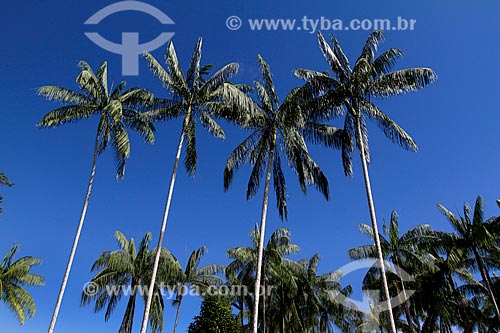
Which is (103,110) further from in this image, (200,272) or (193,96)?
(200,272)

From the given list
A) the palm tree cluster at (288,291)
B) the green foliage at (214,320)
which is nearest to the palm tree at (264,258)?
the palm tree cluster at (288,291)

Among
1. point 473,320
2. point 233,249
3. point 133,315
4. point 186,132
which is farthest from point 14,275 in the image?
point 473,320

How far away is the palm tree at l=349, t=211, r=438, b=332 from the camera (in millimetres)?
28328

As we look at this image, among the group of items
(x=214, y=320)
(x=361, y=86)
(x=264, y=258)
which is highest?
(x=361, y=86)

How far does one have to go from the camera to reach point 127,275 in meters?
25.7

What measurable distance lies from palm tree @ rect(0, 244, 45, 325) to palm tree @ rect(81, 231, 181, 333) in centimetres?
834

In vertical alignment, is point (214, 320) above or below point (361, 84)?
below

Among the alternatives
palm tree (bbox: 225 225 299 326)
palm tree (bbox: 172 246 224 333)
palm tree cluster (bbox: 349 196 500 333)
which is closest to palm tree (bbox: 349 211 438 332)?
palm tree cluster (bbox: 349 196 500 333)

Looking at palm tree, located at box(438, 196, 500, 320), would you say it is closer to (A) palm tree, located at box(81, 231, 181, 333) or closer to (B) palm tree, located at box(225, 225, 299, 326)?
(B) palm tree, located at box(225, 225, 299, 326)

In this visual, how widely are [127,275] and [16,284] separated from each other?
1165 cm

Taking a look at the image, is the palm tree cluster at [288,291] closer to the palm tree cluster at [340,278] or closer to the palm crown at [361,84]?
the palm tree cluster at [340,278]

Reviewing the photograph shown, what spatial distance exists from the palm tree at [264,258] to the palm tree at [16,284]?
16.3 m

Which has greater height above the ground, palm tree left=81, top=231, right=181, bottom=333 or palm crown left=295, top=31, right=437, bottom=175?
palm crown left=295, top=31, right=437, bottom=175

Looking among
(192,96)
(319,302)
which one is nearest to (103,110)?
(192,96)
